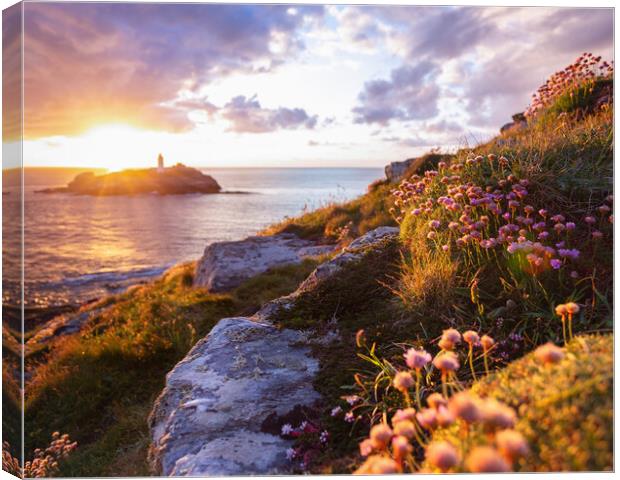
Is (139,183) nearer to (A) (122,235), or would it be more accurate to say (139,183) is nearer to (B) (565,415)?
(A) (122,235)

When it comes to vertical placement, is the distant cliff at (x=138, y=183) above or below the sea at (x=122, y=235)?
above

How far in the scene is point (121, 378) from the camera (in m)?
7.03

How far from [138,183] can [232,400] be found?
135 feet

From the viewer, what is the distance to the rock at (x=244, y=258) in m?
10.2

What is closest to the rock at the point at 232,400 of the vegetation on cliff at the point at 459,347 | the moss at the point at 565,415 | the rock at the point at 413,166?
the vegetation on cliff at the point at 459,347

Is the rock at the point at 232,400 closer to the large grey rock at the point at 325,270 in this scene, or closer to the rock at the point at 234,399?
the rock at the point at 234,399

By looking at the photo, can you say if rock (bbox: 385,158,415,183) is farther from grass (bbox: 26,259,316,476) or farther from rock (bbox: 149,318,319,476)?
rock (bbox: 149,318,319,476)

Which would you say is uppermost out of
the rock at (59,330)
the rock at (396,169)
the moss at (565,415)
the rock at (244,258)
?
the rock at (396,169)

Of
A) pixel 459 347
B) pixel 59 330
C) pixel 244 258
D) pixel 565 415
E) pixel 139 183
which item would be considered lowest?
pixel 59 330

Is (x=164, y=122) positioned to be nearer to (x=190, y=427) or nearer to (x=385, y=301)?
(x=385, y=301)

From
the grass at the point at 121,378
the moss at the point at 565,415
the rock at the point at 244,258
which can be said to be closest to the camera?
the moss at the point at 565,415

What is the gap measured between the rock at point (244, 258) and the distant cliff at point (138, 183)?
100ft

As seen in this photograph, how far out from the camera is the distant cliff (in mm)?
40906

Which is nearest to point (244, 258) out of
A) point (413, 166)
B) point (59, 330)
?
point (413, 166)
